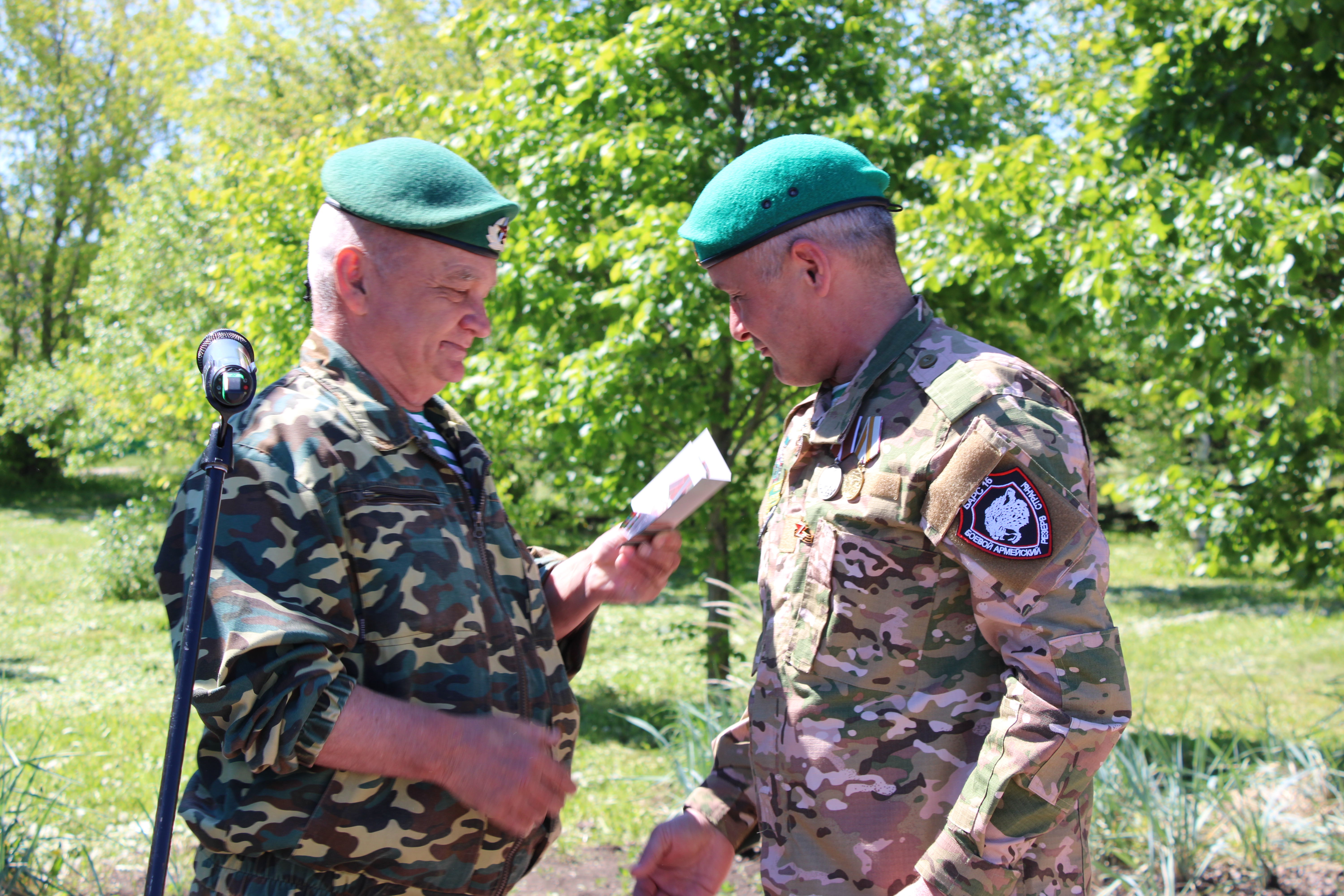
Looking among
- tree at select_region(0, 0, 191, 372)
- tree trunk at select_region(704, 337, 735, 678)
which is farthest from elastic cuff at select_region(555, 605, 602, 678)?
tree at select_region(0, 0, 191, 372)

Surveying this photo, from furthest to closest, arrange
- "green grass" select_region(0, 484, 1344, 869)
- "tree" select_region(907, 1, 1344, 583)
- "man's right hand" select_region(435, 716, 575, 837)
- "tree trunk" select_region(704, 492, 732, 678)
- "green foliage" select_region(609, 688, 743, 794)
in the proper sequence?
1. "tree trunk" select_region(704, 492, 732, 678)
2. "green grass" select_region(0, 484, 1344, 869)
3. "tree" select_region(907, 1, 1344, 583)
4. "green foliage" select_region(609, 688, 743, 794)
5. "man's right hand" select_region(435, 716, 575, 837)

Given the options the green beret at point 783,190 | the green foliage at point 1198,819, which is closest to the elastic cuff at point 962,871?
the green beret at point 783,190

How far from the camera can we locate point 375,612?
1655 mm

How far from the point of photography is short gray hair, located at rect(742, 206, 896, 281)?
186 cm

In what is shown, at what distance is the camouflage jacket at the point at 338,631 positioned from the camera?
1.48m

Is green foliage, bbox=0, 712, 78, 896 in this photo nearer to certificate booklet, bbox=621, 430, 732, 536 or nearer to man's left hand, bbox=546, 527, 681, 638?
man's left hand, bbox=546, 527, 681, 638

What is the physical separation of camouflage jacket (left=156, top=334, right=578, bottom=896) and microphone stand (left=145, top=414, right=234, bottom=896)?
0.09 metres

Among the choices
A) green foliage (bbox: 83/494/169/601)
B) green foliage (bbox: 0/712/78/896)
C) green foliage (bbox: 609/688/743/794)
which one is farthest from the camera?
green foliage (bbox: 83/494/169/601)

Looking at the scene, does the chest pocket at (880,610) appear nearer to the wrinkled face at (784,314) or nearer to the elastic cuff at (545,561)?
the wrinkled face at (784,314)

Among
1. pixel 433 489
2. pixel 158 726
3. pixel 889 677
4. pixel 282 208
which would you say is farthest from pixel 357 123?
pixel 889 677

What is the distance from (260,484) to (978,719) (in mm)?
1233

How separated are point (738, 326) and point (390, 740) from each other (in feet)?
3.37

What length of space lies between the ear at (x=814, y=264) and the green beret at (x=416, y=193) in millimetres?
531

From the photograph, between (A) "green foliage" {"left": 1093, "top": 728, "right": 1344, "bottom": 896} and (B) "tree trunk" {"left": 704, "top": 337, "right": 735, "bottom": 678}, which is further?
(B) "tree trunk" {"left": 704, "top": 337, "right": 735, "bottom": 678}
